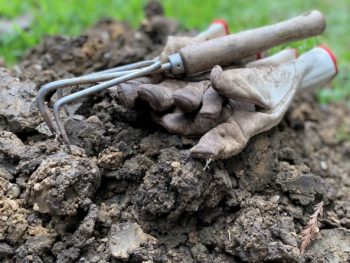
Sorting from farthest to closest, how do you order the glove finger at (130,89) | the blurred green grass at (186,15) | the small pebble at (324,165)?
the blurred green grass at (186,15), the small pebble at (324,165), the glove finger at (130,89)

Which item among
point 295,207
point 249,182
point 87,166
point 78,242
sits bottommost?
point 295,207

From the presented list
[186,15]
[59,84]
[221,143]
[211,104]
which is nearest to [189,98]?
[211,104]

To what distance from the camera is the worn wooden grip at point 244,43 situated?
8.44ft

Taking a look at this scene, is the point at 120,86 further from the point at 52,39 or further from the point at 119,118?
the point at 52,39

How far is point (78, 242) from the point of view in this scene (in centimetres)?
222

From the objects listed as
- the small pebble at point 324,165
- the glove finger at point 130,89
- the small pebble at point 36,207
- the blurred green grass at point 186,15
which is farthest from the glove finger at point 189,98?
the blurred green grass at point 186,15

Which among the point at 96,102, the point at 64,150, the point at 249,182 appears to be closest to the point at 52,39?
the point at 96,102

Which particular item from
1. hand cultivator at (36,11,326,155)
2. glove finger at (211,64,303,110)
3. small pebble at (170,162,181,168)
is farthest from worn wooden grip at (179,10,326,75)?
small pebble at (170,162,181,168)

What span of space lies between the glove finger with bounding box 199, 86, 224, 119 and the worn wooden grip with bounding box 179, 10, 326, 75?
18cm

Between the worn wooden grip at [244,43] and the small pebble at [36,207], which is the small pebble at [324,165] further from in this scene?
the small pebble at [36,207]

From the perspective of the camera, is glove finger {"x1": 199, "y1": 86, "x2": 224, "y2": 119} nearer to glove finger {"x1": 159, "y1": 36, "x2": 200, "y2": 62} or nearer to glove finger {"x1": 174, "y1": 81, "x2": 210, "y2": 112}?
glove finger {"x1": 174, "y1": 81, "x2": 210, "y2": 112}

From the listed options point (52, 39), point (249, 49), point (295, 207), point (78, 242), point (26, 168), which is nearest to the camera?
point (78, 242)

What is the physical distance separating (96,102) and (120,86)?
0.87 ft

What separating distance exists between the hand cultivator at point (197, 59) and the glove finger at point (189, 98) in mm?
157
